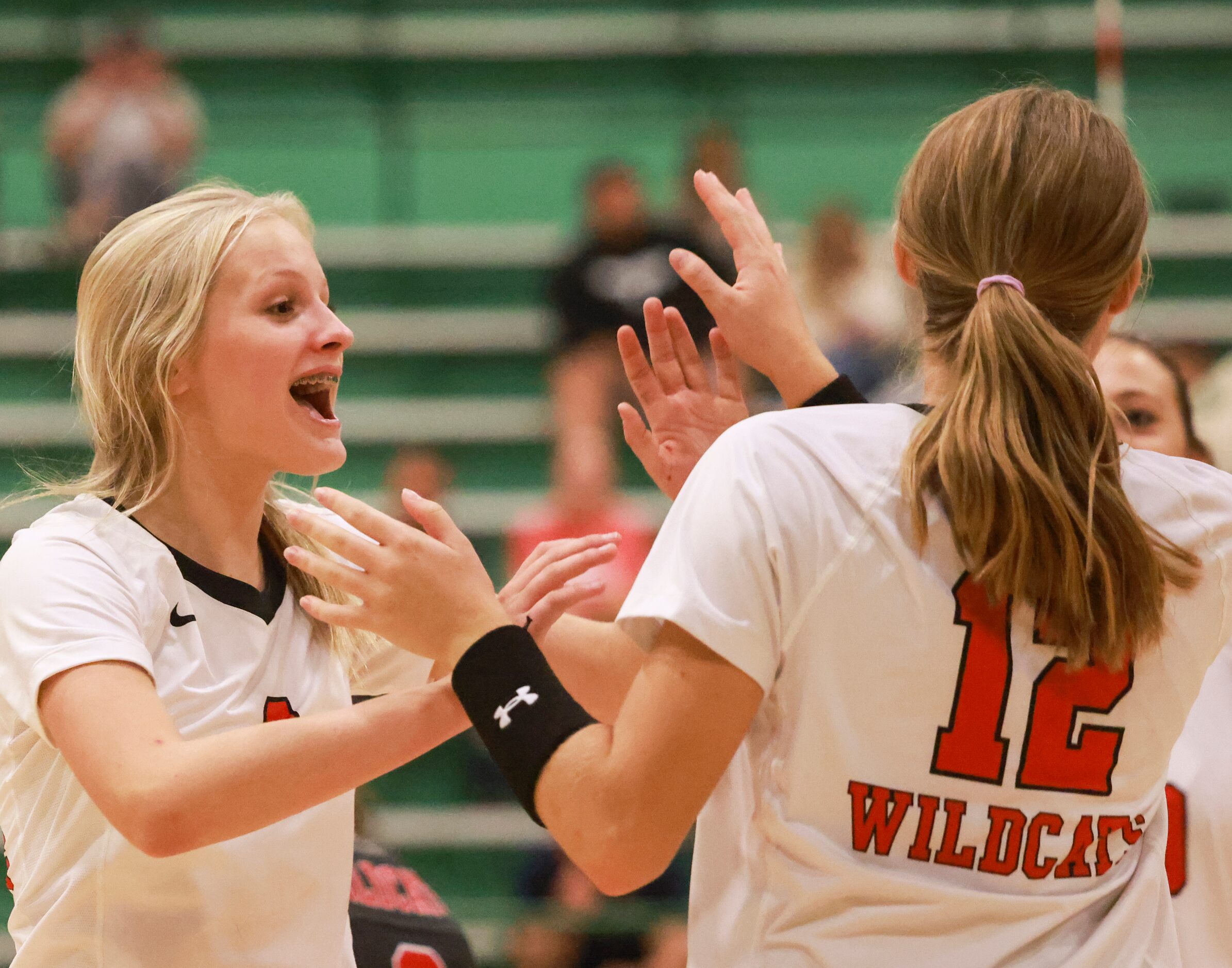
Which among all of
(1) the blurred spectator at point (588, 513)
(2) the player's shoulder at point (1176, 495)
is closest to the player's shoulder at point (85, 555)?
(2) the player's shoulder at point (1176, 495)

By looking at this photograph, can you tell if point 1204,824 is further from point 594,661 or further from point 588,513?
point 588,513

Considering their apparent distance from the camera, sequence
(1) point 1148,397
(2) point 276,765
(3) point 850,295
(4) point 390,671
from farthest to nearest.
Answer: (3) point 850,295 → (1) point 1148,397 → (4) point 390,671 → (2) point 276,765

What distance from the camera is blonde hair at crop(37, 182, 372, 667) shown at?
2104 mm

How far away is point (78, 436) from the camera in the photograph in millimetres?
6562

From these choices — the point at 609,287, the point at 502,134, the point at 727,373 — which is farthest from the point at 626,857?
the point at 502,134

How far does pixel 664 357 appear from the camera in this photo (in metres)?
2.03

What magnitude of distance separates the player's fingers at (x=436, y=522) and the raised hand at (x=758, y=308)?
42cm

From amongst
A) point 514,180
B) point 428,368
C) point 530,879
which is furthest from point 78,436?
point 530,879

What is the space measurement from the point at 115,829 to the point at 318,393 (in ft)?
2.41

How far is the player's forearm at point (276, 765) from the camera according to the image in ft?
5.49

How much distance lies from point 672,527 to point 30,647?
34.0 inches

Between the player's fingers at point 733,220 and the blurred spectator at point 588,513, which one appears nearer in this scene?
the player's fingers at point 733,220

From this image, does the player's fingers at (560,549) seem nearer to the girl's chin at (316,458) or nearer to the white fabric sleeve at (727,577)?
the white fabric sleeve at (727,577)

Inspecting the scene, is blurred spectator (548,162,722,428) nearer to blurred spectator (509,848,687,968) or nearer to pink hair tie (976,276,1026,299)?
blurred spectator (509,848,687,968)
